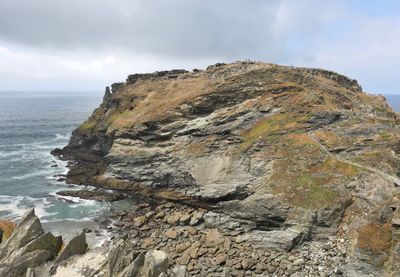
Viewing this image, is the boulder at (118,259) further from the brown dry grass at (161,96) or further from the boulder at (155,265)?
the brown dry grass at (161,96)

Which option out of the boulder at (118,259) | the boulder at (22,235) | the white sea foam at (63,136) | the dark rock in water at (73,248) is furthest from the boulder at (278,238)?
the white sea foam at (63,136)

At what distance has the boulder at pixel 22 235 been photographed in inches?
899

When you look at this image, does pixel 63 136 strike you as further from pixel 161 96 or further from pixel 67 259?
pixel 67 259

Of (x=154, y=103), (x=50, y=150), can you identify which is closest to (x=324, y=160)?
(x=154, y=103)

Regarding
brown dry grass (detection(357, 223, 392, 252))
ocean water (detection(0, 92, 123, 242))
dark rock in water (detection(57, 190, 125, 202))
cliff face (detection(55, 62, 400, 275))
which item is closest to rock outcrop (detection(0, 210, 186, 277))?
brown dry grass (detection(357, 223, 392, 252))

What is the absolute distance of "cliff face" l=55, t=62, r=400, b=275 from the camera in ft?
141

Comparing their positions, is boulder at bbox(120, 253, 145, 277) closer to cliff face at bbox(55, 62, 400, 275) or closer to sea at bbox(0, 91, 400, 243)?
cliff face at bbox(55, 62, 400, 275)

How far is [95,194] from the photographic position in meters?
68.6

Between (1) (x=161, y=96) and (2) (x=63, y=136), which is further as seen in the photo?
(2) (x=63, y=136)

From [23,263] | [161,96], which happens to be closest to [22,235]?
[23,263]

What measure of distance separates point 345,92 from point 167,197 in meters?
46.4

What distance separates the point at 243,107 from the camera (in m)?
68.8

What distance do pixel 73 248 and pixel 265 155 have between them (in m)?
37.9

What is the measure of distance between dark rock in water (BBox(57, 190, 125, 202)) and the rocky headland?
0.36m
